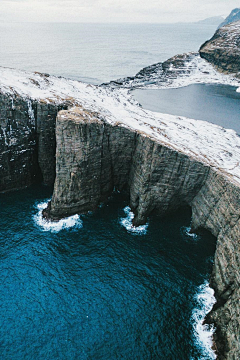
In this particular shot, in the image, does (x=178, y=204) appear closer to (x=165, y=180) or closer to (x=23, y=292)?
(x=165, y=180)

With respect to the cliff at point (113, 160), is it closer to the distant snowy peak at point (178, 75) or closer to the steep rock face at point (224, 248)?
the steep rock face at point (224, 248)

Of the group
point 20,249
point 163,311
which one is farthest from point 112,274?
point 20,249

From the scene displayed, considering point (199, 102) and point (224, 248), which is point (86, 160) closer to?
point (224, 248)

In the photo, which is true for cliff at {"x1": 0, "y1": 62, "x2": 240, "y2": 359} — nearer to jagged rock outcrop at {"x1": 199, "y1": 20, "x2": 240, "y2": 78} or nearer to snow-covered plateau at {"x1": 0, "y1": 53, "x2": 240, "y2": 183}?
snow-covered plateau at {"x1": 0, "y1": 53, "x2": 240, "y2": 183}

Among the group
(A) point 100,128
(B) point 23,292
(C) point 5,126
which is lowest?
(B) point 23,292

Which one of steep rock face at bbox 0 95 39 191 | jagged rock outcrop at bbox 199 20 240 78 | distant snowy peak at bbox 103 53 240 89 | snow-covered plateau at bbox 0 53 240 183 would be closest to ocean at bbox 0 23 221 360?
steep rock face at bbox 0 95 39 191
